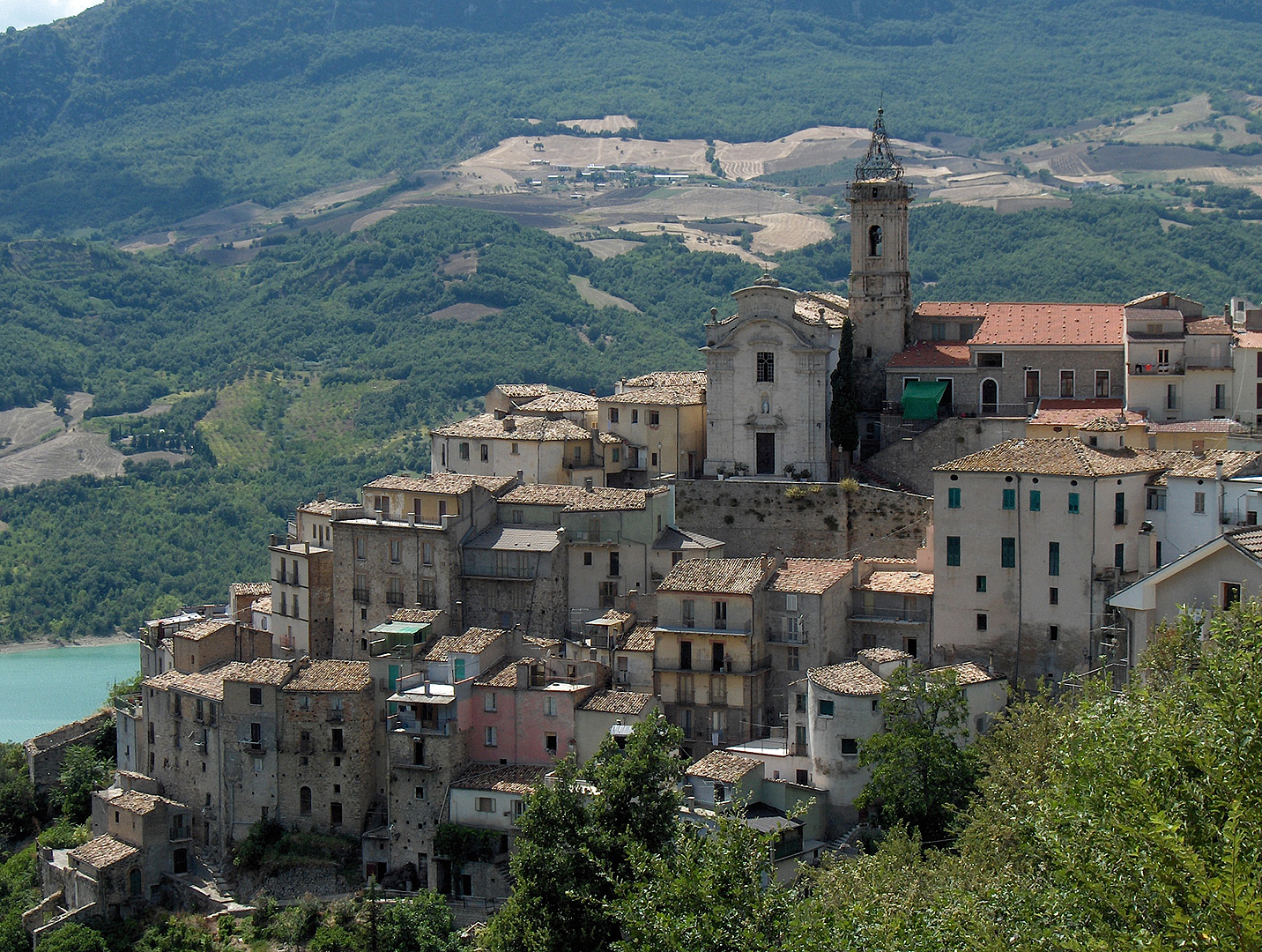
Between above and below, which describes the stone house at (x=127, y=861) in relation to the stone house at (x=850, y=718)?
below

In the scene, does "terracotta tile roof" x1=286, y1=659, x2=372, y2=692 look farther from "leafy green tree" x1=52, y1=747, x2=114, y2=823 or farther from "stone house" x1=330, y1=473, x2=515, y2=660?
"leafy green tree" x1=52, y1=747, x2=114, y2=823

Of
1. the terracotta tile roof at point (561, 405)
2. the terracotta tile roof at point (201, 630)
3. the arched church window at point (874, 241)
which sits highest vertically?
the arched church window at point (874, 241)

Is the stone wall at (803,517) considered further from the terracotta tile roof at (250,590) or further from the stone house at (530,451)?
the terracotta tile roof at (250,590)

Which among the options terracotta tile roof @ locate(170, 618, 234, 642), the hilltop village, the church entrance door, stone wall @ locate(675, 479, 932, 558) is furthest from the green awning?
terracotta tile roof @ locate(170, 618, 234, 642)

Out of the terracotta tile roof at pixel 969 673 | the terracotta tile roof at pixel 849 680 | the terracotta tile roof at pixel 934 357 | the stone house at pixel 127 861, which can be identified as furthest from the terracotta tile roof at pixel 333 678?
the terracotta tile roof at pixel 934 357

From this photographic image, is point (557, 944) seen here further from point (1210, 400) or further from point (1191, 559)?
point (1210, 400)

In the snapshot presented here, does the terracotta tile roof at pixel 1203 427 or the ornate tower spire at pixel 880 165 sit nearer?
the terracotta tile roof at pixel 1203 427
